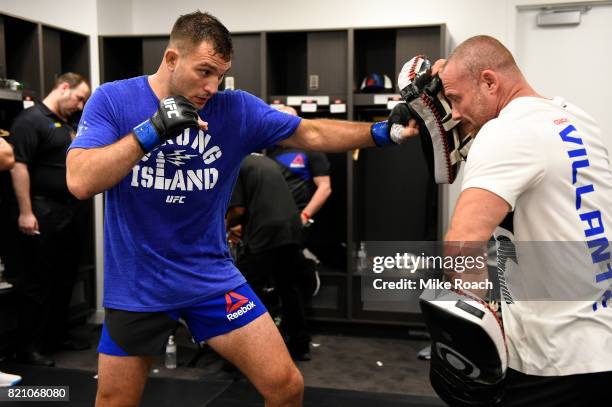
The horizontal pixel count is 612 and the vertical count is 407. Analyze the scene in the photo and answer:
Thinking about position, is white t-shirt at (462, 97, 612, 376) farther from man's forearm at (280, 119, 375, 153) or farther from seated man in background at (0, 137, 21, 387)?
seated man in background at (0, 137, 21, 387)

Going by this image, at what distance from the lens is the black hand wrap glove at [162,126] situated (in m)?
1.85

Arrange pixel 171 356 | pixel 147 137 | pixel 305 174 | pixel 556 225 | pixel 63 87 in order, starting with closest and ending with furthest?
1. pixel 556 225
2. pixel 147 137
3. pixel 171 356
4. pixel 63 87
5. pixel 305 174

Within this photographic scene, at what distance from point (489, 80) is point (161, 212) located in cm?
116

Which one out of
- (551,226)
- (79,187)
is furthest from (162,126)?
(551,226)

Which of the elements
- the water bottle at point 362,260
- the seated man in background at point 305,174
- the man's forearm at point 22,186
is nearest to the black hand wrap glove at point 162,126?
the man's forearm at point 22,186

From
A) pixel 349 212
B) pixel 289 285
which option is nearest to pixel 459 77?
pixel 289 285

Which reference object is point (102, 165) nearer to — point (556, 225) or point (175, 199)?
point (175, 199)

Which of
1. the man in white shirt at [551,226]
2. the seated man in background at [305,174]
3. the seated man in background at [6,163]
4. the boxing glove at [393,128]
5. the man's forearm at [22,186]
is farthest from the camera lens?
the seated man in background at [305,174]

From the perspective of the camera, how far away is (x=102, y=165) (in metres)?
1.85

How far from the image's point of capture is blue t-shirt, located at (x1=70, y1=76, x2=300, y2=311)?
2.11m

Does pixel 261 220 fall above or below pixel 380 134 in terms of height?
below

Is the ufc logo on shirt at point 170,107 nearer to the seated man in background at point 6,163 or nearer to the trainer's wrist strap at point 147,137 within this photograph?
the trainer's wrist strap at point 147,137

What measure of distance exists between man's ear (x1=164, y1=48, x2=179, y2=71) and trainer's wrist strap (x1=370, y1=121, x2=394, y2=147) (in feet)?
2.49

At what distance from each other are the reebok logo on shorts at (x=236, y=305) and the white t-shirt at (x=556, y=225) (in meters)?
0.94
